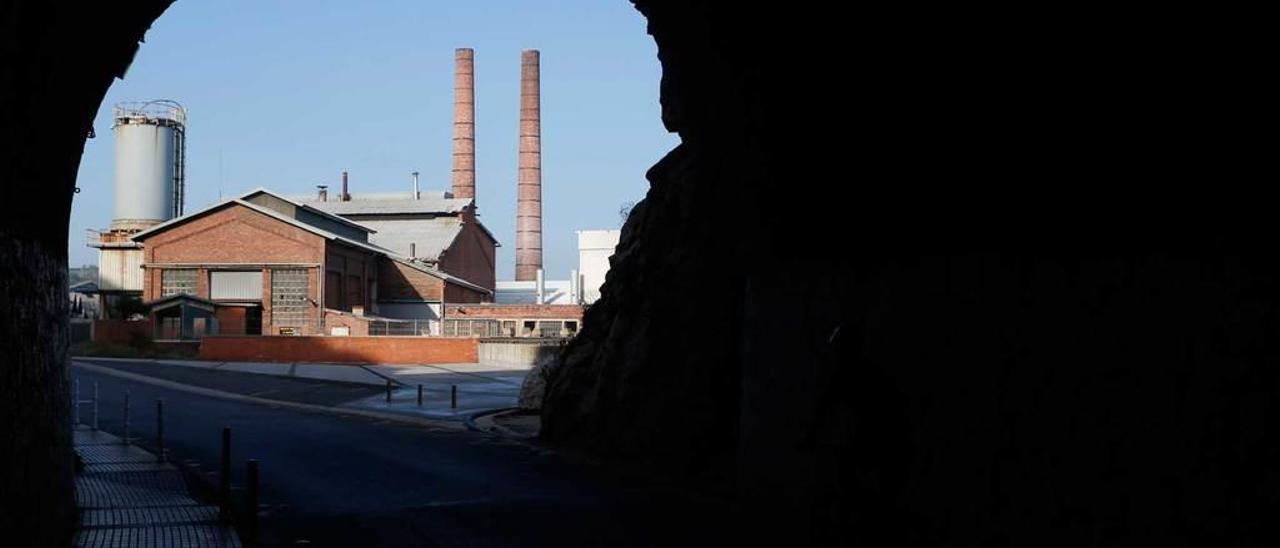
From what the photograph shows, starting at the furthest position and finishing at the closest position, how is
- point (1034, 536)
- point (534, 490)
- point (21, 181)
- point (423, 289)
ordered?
point (423, 289) < point (534, 490) < point (1034, 536) < point (21, 181)

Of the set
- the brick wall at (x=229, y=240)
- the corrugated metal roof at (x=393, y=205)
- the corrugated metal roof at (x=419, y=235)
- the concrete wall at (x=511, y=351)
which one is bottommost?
the concrete wall at (x=511, y=351)

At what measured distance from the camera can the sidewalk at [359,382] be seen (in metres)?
28.7

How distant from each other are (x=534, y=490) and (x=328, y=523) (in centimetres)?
307

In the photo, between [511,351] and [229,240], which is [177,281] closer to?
[229,240]

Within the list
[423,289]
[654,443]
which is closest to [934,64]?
[654,443]

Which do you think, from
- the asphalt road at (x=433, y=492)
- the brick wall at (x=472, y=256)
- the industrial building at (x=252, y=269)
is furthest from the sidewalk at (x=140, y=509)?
the brick wall at (x=472, y=256)

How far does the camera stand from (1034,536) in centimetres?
830

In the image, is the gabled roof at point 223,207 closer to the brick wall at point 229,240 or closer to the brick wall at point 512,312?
the brick wall at point 229,240

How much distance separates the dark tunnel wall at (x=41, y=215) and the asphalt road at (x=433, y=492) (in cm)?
208

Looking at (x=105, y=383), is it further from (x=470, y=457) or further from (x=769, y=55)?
(x=769, y=55)

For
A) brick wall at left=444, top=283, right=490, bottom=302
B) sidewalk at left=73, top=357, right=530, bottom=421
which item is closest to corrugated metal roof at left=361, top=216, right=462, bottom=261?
brick wall at left=444, top=283, right=490, bottom=302

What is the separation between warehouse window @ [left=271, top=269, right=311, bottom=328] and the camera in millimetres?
57062

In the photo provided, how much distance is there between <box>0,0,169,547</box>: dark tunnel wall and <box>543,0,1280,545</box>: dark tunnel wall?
4.99m

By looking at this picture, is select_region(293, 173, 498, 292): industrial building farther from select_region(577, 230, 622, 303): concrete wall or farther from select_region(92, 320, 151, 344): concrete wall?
select_region(92, 320, 151, 344): concrete wall
